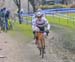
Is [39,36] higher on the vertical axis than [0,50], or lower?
higher

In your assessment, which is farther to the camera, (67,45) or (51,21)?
(51,21)

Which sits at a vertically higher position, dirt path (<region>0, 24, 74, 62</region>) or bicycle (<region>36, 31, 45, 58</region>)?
bicycle (<region>36, 31, 45, 58</region>)

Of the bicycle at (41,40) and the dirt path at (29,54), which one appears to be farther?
the bicycle at (41,40)

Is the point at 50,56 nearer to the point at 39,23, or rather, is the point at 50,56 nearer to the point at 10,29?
the point at 39,23

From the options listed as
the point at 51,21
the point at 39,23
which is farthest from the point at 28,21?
the point at 39,23

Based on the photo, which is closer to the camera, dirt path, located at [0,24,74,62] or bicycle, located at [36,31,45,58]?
dirt path, located at [0,24,74,62]

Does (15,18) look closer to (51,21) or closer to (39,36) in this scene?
(51,21)

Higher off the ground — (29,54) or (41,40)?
(41,40)

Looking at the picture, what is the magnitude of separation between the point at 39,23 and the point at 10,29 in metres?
14.8

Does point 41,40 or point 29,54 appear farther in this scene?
point 29,54

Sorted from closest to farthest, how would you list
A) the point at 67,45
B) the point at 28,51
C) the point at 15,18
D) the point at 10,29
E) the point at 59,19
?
1. the point at 28,51
2. the point at 67,45
3. the point at 10,29
4. the point at 59,19
5. the point at 15,18

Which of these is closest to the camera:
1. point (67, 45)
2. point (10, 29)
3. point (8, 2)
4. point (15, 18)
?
point (67, 45)

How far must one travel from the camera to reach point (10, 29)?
28.0 metres

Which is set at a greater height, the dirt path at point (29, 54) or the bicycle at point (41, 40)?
the bicycle at point (41, 40)
